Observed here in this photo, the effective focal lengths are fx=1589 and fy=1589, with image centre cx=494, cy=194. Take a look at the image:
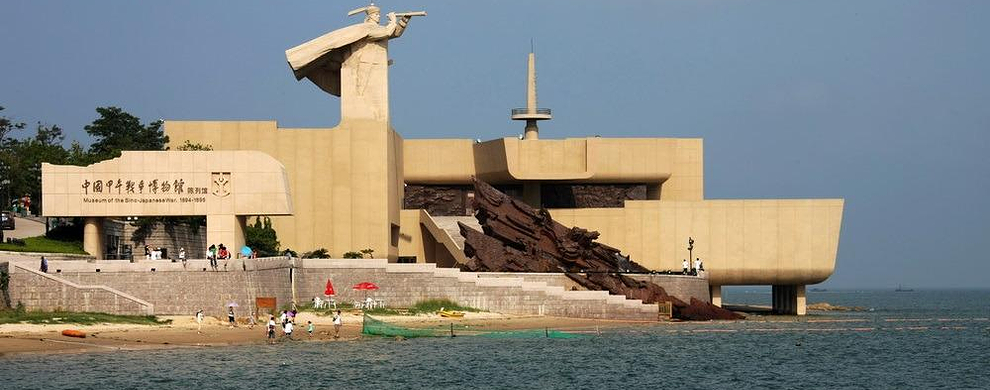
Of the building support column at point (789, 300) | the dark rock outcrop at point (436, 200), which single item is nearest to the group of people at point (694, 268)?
the building support column at point (789, 300)

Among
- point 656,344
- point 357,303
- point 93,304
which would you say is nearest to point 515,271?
point 357,303

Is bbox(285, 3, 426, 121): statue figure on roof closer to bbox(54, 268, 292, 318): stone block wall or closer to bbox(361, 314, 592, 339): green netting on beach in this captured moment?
bbox(361, 314, 592, 339): green netting on beach

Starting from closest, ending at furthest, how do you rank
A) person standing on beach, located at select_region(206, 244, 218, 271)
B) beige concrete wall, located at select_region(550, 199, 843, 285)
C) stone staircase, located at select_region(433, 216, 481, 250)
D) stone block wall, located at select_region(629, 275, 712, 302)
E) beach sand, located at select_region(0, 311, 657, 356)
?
beach sand, located at select_region(0, 311, 657, 356) < person standing on beach, located at select_region(206, 244, 218, 271) < stone block wall, located at select_region(629, 275, 712, 302) < beige concrete wall, located at select_region(550, 199, 843, 285) < stone staircase, located at select_region(433, 216, 481, 250)

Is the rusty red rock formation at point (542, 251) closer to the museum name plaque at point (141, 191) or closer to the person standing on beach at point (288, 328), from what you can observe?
the museum name plaque at point (141, 191)

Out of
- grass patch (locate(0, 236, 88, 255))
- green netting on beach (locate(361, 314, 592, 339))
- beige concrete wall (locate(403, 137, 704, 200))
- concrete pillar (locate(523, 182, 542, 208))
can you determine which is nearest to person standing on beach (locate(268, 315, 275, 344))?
green netting on beach (locate(361, 314, 592, 339))

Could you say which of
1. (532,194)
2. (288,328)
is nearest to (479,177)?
(532,194)

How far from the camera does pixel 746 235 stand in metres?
96.4

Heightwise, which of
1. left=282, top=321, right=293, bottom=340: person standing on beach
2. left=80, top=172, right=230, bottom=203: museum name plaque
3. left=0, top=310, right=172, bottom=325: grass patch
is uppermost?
left=80, top=172, right=230, bottom=203: museum name plaque

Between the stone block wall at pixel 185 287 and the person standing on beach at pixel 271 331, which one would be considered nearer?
the person standing on beach at pixel 271 331

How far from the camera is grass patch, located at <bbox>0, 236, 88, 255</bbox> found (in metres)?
69.8

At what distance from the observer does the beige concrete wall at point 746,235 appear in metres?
96.4

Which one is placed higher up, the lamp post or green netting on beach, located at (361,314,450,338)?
the lamp post

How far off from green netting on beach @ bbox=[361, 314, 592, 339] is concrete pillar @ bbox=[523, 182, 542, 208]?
1283 inches

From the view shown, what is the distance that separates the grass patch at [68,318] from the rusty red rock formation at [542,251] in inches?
929
